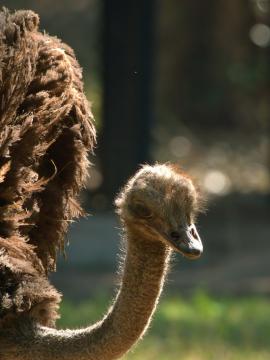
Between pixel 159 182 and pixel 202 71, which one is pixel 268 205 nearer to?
pixel 202 71

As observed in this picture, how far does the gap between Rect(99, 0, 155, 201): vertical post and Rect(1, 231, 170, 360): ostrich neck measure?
24.5ft

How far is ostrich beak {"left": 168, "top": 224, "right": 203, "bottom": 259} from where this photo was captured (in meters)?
3.49

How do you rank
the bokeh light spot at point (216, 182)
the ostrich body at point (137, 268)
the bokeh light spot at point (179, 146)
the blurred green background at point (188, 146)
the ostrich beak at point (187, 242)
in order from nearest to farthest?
the ostrich beak at point (187, 242) → the ostrich body at point (137, 268) → the blurred green background at point (188, 146) → the bokeh light spot at point (216, 182) → the bokeh light spot at point (179, 146)

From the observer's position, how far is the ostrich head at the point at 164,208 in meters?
3.57

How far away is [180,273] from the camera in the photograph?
11.2 m

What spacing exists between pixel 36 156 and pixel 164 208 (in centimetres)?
88

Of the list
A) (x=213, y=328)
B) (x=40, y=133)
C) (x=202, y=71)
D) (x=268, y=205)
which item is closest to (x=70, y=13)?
(x=202, y=71)

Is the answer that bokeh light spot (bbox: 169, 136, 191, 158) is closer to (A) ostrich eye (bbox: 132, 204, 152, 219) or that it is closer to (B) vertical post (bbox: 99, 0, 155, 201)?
(B) vertical post (bbox: 99, 0, 155, 201)

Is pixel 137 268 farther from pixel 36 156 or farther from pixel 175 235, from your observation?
pixel 36 156

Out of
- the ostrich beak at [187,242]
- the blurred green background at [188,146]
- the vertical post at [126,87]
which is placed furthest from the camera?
the vertical post at [126,87]

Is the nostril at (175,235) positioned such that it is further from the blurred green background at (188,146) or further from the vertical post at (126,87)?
the vertical post at (126,87)

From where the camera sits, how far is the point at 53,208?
180 inches

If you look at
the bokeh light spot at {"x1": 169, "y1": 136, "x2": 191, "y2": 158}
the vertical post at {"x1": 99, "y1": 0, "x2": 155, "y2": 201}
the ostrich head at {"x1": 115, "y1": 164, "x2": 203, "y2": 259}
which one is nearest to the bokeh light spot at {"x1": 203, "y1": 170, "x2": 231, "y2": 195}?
the bokeh light spot at {"x1": 169, "y1": 136, "x2": 191, "y2": 158}

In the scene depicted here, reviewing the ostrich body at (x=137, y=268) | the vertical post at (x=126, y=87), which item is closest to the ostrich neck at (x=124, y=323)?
the ostrich body at (x=137, y=268)
